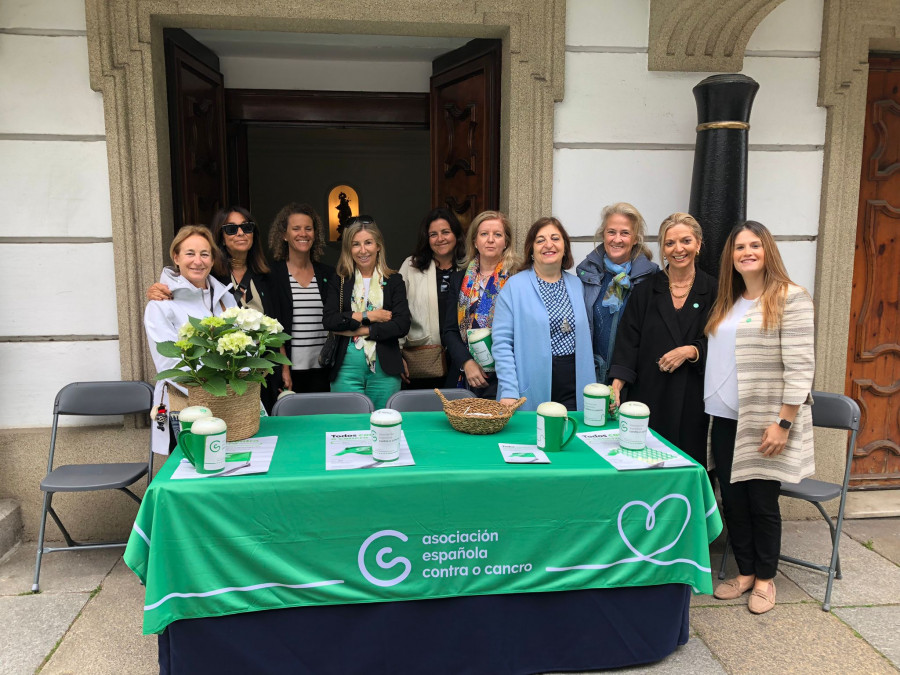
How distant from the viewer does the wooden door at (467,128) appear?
4.38 meters

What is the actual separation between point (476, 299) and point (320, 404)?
98 cm

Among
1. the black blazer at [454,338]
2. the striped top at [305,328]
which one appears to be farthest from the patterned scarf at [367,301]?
the black blazer at [454,338]

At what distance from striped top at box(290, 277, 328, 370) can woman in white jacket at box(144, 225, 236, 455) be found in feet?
1.76

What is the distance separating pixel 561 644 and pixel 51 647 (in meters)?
2.08

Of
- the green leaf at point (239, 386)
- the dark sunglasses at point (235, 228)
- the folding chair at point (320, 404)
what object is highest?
the dark sunglasses at point (235, 228)

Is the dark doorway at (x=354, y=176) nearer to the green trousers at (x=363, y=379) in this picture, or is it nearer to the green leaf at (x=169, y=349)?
the green trousers at (x=363, y=379)

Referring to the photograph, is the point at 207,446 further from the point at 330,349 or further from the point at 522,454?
the point at 330,349

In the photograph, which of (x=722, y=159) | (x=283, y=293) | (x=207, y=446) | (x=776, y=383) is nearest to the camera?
(x=207, y=446)

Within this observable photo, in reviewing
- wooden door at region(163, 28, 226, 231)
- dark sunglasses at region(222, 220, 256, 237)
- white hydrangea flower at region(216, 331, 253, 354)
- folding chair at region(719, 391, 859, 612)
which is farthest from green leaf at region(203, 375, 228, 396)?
folding chair at region(719, 391, 859, 612)

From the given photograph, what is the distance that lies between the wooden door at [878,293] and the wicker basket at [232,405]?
12.4ft

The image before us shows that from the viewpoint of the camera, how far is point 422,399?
3.49 m

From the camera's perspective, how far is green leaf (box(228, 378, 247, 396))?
101 inches

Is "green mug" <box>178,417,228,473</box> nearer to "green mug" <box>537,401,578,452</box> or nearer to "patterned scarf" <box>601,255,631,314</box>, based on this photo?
"green mug" <box>537,401,578,452</box>

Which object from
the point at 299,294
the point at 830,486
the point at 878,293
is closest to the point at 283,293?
the point at 299,294
